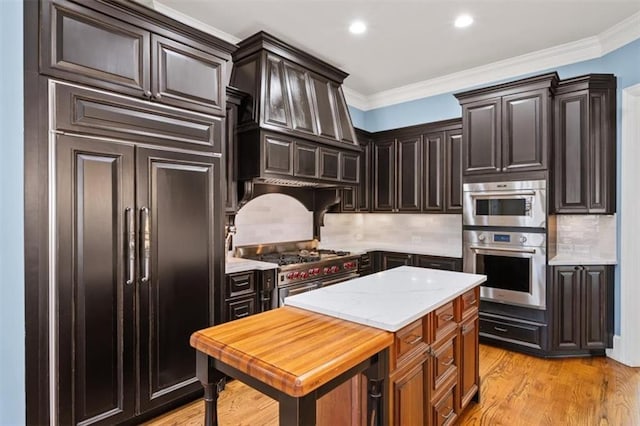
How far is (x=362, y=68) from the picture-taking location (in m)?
4.25

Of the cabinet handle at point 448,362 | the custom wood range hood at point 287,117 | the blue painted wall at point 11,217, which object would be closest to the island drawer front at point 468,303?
the cabinet handle at point 448,362

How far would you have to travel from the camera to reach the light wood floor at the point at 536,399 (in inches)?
92.7

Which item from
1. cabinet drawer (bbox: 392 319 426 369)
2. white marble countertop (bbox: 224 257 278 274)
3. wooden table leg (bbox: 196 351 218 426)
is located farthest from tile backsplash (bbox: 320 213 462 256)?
wooden table leg (bbox: 196 351 218 426)

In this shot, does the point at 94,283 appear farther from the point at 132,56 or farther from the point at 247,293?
the point at 132,56

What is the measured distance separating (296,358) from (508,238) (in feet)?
9.97

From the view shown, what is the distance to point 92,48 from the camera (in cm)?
199

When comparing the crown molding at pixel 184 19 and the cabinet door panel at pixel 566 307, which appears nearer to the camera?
the crown molding at pixel 184 19

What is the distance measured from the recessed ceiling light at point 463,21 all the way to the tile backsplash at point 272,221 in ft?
8.13

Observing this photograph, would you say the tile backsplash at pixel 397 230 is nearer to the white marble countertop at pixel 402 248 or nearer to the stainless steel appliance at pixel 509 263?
the white marble countertop at pixel 402 248

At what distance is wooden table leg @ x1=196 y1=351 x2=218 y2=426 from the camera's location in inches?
56.6

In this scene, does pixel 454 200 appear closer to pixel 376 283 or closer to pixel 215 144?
pixel 376 283

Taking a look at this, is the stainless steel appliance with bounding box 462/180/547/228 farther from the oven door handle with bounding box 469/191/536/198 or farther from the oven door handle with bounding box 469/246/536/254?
the oven door handle with bounding box 469/246/536/254

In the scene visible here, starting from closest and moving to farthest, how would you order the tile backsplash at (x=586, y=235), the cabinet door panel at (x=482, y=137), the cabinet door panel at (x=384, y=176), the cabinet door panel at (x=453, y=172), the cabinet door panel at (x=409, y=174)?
the tile backsplash at (x=586, y=235) → the cabinet door panel at (x=482, y=137) → the cabinet door panel at (x=453, y=172) → the cabinet door panel at (x=409, y=174) → the cabinet door panel at (x=384, y=176)

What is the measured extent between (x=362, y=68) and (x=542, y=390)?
3692 mm
